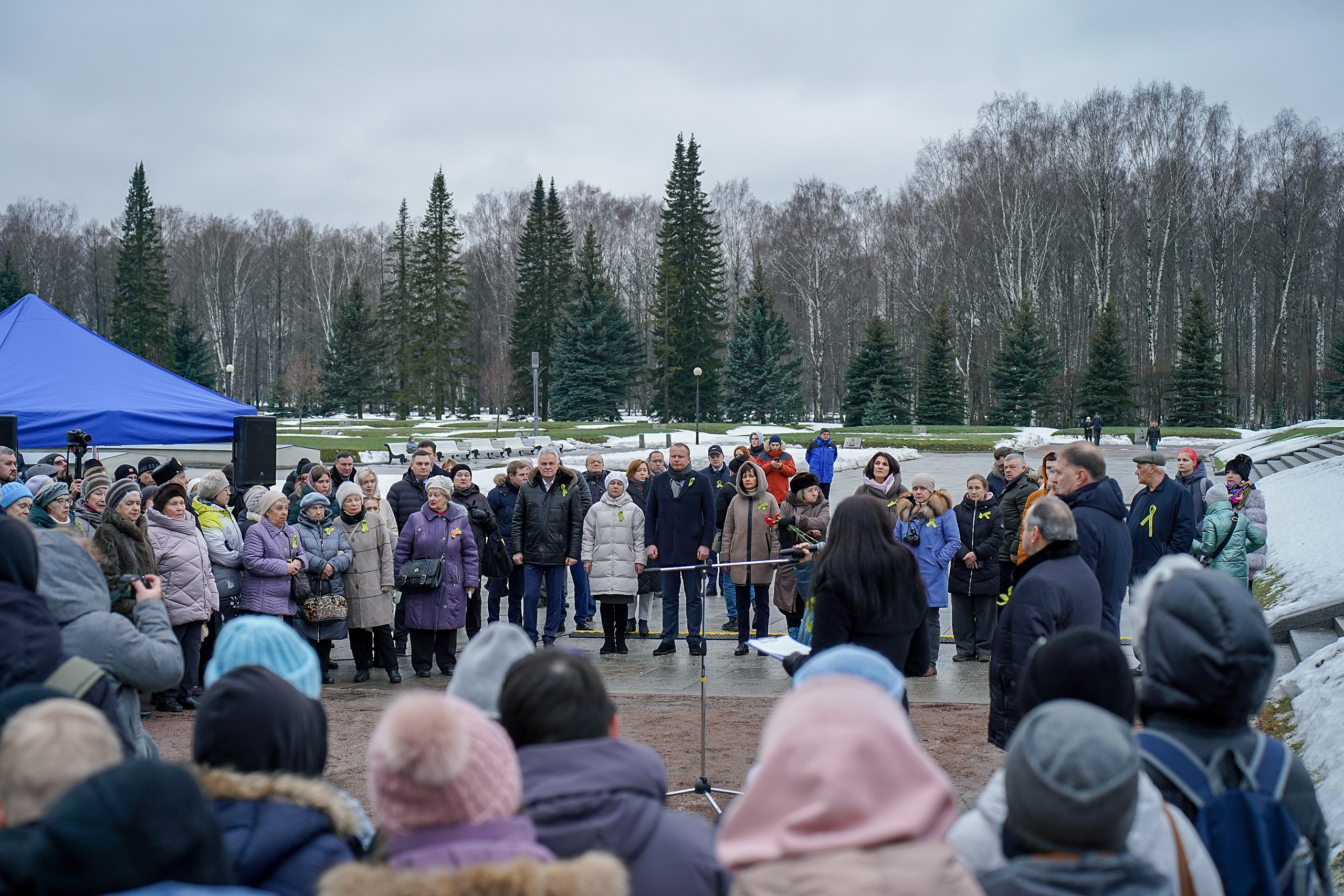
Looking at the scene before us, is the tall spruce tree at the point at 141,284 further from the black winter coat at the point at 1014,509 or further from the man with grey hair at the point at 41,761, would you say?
the man with grey hair at the point at 41,761

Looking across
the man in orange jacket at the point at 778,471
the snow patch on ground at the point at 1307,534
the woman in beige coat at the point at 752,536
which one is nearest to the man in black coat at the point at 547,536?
the woman in beige coat at the point at 752,536

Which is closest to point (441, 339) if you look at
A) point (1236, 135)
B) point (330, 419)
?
point (330, 419)

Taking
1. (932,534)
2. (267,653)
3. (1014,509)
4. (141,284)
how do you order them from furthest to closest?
(141,284), (932,534), (1014,509), (267,653)

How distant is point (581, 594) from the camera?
11359 millimetres

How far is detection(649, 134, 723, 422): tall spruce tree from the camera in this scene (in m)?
60.7

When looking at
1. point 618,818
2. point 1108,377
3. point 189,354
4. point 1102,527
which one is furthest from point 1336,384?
point 189,354

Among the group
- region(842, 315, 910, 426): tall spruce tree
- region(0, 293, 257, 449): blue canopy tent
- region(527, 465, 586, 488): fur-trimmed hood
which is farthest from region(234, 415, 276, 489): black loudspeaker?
region(842, 315, 910, 426): tall spruce tree

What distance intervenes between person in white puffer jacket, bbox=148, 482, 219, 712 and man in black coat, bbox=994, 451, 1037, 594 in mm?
6390

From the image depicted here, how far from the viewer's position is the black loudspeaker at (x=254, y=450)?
37.1ft

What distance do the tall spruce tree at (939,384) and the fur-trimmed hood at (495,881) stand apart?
52947mm

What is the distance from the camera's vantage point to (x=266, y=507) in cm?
865

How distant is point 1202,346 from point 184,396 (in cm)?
4820

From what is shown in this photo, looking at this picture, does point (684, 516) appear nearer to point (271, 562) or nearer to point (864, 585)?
point (271, 562)

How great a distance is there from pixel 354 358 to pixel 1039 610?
6997 centimetres
